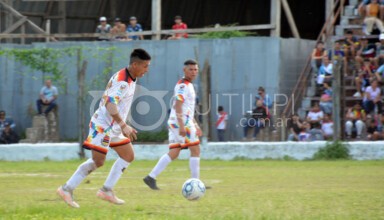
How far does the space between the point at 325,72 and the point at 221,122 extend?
10.5ft

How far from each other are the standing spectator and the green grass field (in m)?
3.83

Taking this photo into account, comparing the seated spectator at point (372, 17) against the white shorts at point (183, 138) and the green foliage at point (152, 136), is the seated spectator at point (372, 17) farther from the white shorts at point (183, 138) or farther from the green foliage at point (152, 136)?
Result: the white shorts at point (183, 138)

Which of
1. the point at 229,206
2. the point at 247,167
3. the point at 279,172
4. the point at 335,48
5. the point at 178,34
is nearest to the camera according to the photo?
the point at 229,206

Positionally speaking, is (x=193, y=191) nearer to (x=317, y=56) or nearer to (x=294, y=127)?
(x=294, y=127)

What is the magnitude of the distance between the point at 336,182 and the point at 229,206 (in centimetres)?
509

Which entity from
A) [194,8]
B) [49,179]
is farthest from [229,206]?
[194,8]

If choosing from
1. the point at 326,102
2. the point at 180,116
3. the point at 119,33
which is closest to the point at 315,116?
the point at 326,102

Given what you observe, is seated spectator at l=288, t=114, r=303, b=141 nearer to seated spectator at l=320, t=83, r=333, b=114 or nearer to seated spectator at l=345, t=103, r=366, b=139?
seated spectator at l=320, t=83, r=333, b=114

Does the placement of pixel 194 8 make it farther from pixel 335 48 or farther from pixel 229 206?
pixel 229 206

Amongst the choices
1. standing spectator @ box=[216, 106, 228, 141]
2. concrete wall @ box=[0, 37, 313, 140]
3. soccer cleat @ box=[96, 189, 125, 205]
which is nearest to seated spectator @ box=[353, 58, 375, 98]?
concrete wall @ box=[0, 37, 313, 140]

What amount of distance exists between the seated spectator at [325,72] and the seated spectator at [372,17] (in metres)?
2.10

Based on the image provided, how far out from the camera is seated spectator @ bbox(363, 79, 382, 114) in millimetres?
24328

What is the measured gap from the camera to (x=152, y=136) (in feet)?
90.2

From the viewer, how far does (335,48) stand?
2703 cm
